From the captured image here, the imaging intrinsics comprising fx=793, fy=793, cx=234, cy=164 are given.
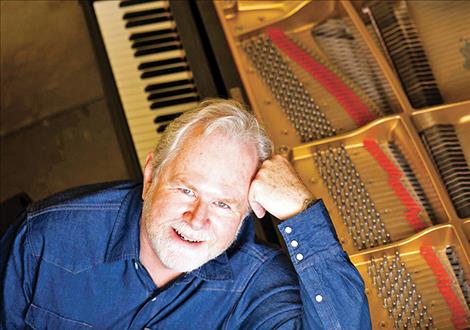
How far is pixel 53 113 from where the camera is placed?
4945 millimetres

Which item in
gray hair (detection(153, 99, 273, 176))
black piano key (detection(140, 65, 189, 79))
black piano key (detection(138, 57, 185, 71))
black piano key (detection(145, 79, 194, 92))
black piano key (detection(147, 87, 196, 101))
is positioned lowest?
gray hair (detection(153, 99, 273, 176))

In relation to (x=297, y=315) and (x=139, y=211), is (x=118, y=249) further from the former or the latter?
(x=297, y=315)

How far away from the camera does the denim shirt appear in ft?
8.34

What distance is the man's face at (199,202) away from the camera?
2393 mm

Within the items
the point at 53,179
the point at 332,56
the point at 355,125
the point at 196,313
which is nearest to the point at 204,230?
the point at 196,313

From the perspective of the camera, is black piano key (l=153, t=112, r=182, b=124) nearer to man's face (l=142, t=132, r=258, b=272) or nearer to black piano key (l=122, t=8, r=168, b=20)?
black piano key (l=122, t=8, r=168, b=20)

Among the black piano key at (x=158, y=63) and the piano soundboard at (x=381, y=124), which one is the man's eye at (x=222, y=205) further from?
the black piano key at (x=158, y=63)

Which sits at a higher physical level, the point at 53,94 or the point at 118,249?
the point at 53,94

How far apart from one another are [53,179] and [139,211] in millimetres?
2248

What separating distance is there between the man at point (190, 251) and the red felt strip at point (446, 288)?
1.80ft

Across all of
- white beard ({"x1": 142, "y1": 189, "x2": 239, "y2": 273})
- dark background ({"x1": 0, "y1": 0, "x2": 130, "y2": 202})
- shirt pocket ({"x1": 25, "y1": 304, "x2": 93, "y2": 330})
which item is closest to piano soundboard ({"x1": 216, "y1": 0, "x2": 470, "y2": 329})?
white beard ({"x1": 142, "y1": 189, "x2": 239, "y2": 273})

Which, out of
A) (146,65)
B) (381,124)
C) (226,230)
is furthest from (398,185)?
(146,65)

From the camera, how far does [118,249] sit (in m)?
2.56

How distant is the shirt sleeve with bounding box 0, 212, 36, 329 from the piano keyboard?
1073mm
